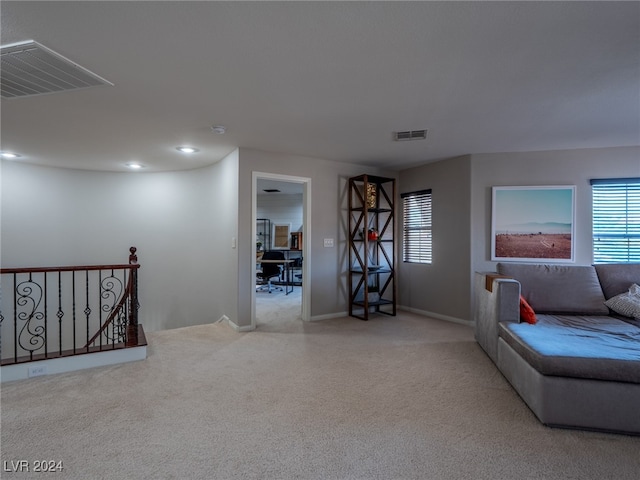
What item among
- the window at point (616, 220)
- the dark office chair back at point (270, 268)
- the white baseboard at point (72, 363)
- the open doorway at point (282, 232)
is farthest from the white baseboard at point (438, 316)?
the white baseboard at point (72, 363)

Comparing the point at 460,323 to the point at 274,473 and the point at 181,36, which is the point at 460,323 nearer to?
the point at 274,473

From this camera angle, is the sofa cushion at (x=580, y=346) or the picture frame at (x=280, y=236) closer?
the sofa cushion at (x=580, y=346)

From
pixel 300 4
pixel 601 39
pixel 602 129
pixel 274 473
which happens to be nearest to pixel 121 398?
pixel 274 473

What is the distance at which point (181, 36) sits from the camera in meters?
1.80

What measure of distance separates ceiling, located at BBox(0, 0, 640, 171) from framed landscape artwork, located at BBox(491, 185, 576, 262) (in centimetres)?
65

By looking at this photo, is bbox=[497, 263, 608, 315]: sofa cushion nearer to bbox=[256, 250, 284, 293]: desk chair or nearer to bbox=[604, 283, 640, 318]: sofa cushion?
bbox=[604, 283, 640, 318]: sofa cushion

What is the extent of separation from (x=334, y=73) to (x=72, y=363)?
3333mm

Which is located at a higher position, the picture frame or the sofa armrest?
the picture frame

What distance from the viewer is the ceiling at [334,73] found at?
1.64 m

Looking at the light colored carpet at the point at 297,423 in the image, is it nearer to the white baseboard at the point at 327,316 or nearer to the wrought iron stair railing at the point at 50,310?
the white baseboard at the point at 327,316

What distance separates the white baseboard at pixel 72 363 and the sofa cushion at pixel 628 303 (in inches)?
180

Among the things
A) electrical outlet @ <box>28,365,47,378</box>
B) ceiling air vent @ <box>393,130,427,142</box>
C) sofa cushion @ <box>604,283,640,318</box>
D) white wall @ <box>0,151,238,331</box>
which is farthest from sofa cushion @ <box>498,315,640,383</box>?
electrical outlet @ <box>28,365,47,378</box>

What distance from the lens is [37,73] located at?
2145mm

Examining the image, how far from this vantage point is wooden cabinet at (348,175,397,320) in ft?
15.7
